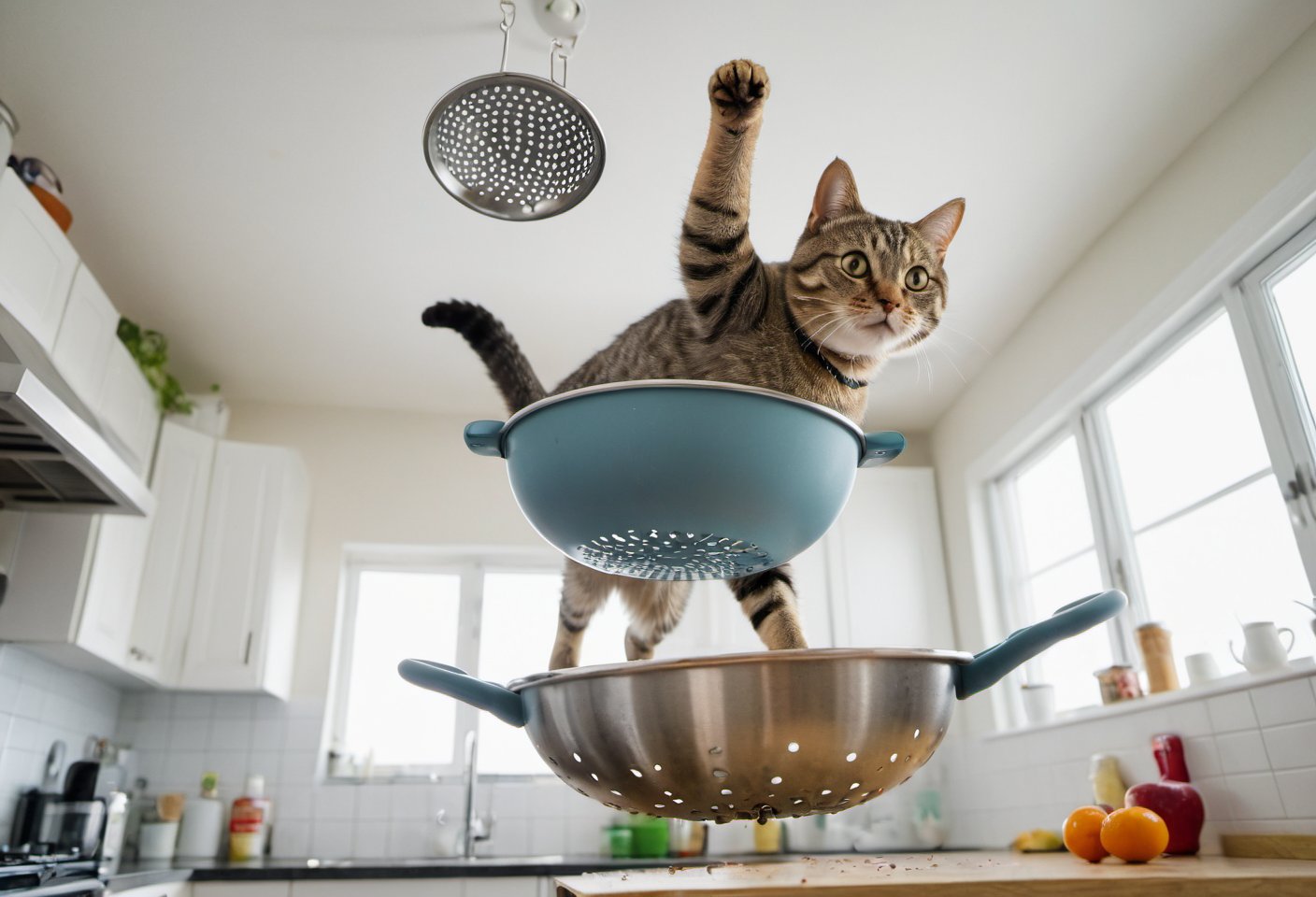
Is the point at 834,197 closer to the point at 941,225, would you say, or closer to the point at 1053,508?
the point at 941,225

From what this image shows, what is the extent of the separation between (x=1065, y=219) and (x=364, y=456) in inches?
108

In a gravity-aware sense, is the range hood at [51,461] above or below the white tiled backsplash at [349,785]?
above

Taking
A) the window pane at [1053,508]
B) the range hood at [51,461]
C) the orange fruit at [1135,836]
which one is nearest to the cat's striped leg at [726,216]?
the range hood at [51,461]

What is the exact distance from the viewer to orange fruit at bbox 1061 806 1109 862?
1.96m

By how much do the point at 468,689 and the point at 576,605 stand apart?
0.22m

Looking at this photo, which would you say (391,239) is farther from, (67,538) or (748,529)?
(748,529)

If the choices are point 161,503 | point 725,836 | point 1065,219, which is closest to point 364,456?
point 161,503

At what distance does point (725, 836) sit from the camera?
3.47 meters

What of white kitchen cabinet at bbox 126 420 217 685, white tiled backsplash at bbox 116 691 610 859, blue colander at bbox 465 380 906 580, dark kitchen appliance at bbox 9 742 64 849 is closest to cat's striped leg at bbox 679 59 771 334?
blue colander at bbox 465 380 906 580

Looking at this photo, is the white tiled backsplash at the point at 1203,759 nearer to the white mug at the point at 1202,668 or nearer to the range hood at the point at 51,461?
the white mug at the point at 1202,668

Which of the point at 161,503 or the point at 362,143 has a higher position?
the point at 362,143

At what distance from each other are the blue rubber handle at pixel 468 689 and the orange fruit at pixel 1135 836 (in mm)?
1674

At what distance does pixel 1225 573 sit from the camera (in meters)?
2.45

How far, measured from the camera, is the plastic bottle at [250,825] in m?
3.12
